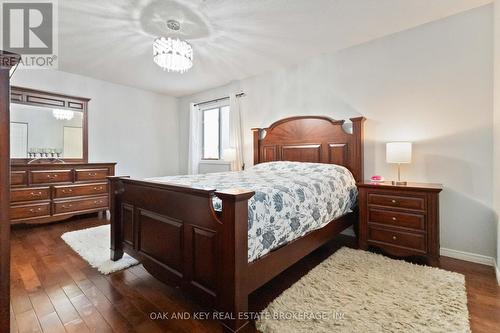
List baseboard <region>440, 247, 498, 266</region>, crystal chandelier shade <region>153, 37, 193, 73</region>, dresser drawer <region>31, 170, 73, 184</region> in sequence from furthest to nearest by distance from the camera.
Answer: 1. dresser drawer <region>31, 170, 73, 184</region>
2. crystal chandelier shade <region>153, 37, 193, 73</region>
3. baseboard <region>440, 247, 498, 266</region>

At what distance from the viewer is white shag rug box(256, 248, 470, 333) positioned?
1.44 meters

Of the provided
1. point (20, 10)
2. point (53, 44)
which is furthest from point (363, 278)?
point (53, 44)

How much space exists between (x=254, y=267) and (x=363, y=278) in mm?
1083

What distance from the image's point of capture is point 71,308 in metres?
1.64

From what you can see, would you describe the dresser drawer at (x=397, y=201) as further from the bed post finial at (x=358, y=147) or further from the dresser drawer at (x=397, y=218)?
the bed post finial at (x=358, y=147)

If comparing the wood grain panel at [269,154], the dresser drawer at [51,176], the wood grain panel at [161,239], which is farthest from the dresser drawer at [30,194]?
the wood grain panel at [269,154]

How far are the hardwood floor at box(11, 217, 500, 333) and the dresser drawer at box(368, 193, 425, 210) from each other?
661 millimetres

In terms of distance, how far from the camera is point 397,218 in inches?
95.6

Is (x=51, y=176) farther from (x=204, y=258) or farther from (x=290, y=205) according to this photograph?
(x=290, y=205)

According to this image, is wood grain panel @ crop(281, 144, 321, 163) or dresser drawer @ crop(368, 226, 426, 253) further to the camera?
wood grain panel @ crop(281, 144, 321, 163)

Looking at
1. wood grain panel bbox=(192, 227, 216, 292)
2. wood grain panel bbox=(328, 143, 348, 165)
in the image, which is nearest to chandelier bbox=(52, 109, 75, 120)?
wood grain panel bbox=(192, 227, 216, 292)

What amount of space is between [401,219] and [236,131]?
9.66 feet

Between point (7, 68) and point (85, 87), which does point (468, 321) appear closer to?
point (7, 68)

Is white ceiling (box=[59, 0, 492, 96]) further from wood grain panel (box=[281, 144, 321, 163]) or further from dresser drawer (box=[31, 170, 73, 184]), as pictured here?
dresser drawer (box=[31, 170, 73, 184])
